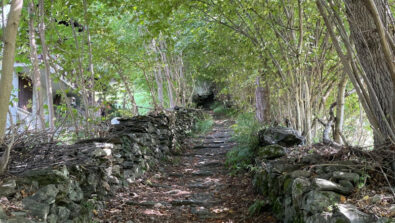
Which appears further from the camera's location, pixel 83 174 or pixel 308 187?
pixel 83 174

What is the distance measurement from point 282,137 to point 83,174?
144 inches

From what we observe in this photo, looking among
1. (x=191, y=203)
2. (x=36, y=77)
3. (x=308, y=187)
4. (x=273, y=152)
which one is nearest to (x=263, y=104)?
(x=273, y=152)

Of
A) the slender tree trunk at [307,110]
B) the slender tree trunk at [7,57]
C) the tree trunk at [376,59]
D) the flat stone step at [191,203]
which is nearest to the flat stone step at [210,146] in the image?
the slender tree trunk at [307,110]

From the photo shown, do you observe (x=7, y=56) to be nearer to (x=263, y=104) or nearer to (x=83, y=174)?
(x=83, y=174)

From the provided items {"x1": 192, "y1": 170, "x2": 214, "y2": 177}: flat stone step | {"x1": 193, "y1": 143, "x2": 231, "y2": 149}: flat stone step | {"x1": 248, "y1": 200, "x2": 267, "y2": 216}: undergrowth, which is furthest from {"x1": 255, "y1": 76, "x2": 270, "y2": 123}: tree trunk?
{"x1": 248, "y1": 200, "x2": 267, "y2": 216}: undergrowth

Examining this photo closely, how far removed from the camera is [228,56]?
10656mm

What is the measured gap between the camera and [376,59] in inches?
133

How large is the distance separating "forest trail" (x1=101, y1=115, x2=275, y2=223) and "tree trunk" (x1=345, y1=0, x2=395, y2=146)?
1.89 metres

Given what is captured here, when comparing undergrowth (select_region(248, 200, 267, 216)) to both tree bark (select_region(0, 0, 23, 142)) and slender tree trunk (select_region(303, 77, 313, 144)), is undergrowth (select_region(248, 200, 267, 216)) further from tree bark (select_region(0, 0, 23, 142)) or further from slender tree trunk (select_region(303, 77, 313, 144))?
tree bark (select_region(0, 0, 23, 142))

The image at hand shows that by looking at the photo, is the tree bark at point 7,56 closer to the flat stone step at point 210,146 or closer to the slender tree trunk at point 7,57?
the slender tree trunk at point 7,57

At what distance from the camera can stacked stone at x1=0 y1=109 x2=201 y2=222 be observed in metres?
3.03

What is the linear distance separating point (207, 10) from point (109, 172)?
176 inches

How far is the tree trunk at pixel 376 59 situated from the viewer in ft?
10.8

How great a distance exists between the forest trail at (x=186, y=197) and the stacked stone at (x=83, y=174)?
288mm
